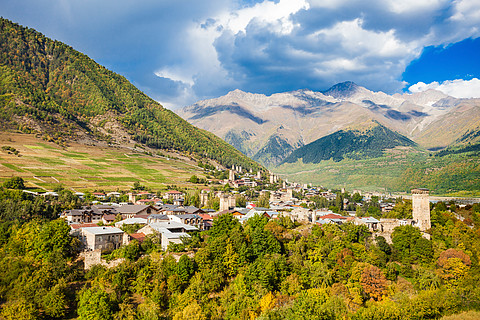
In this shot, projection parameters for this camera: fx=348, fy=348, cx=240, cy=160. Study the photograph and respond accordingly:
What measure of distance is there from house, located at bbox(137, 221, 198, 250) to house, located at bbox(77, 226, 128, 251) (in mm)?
4759

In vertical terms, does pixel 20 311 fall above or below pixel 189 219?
below

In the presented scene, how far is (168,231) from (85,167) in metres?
93.2

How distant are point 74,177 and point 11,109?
261 ft

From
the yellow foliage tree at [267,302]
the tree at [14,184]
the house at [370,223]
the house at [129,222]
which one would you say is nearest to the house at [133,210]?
the house at [129,222]

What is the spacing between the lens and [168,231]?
56.2 metres

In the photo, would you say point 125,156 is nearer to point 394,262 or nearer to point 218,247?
point 218,247

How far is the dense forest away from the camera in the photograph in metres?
42.2

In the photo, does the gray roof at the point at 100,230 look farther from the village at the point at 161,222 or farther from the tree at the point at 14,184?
the tree at the point at 14,184

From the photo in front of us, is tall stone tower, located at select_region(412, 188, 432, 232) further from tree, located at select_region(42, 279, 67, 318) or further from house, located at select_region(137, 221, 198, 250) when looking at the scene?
tree, located at select_region(42, 279, 67, 318)

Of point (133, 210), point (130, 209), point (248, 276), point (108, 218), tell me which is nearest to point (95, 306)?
point (248, 276)

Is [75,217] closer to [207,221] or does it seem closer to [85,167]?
[207,221]

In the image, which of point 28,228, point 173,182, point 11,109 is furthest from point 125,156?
point 28,228

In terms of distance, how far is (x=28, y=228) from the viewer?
5584 centimetres

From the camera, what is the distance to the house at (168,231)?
176ft
